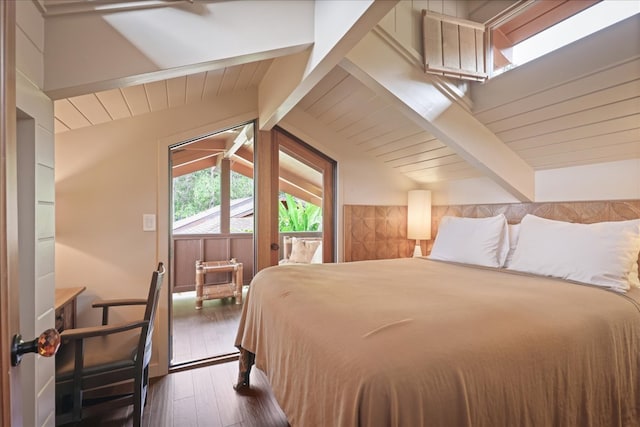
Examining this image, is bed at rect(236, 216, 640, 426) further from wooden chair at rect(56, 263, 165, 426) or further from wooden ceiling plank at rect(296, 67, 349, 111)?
wooden ceiling plank at rect(296, 67, 349, 111)

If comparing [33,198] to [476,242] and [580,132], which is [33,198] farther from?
[580,132]

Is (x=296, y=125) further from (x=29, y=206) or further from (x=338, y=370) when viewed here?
(x=338, y=370)

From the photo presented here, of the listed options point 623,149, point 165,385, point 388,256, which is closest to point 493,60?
point 623,149

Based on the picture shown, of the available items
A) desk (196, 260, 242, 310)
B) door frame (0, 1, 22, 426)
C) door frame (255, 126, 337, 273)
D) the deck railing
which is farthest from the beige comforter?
Result: the deck railing

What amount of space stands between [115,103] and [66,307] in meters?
1.33

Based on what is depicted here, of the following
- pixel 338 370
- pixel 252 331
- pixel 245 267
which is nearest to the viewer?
pixel 338 370

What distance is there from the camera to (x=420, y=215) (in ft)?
11.4

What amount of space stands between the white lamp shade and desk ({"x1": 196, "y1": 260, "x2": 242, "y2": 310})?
90.9 inches

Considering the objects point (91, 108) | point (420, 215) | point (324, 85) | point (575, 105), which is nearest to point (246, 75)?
point (324, 85)

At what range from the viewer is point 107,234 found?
216cm

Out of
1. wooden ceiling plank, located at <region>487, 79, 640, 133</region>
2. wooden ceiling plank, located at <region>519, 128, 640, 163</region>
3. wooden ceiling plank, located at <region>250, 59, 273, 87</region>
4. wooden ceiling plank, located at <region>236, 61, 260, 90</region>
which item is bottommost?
wooden ceiling plank, located at <region>519, 128, 640, 163</region>

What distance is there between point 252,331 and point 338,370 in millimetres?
1106

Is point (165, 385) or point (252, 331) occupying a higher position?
point (252, 331)

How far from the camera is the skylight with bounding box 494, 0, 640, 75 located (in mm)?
1433
